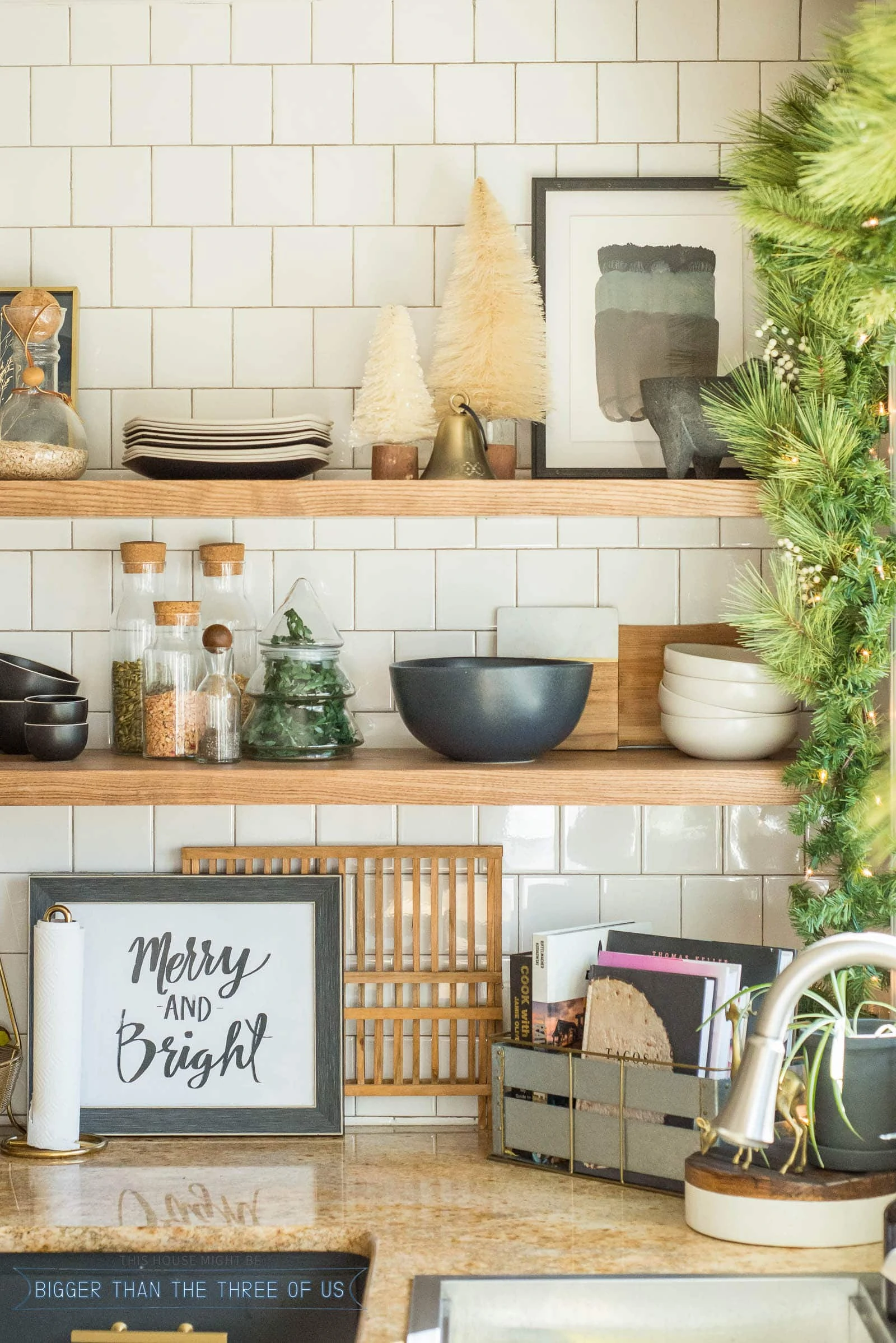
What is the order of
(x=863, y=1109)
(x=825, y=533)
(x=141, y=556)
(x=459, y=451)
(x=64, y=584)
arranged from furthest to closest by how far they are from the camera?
(x=64, y=584) < (x=141, y=556) < (x=459, y=451) < (x=825, y=533) < (x=863, y=1109)

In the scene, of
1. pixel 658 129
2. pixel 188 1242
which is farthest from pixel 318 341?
pixel 188 1242

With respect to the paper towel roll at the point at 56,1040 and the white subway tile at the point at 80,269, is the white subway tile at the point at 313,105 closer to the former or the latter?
the white subway tile at the point at 80,269

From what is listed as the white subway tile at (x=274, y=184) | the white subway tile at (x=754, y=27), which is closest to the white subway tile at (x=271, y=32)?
the white subway tile at (x=274, y=184)

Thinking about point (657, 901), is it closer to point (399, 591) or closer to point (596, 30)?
point (399, 591)

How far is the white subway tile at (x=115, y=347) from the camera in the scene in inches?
79.0

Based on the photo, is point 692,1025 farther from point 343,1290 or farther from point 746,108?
point 746,108

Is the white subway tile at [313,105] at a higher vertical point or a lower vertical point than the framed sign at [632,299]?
higher

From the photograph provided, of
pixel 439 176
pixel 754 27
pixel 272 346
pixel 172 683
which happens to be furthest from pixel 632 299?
pixel 172 683

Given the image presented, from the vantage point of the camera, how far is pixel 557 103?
6.48 feet

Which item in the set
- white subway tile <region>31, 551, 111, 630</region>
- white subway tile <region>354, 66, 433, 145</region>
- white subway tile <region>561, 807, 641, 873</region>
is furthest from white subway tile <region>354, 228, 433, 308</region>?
white subway tile <region>561, 807, 641, 873</region>

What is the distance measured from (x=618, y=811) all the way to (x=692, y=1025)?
40cm

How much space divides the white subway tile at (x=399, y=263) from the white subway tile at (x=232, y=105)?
233 millimetres

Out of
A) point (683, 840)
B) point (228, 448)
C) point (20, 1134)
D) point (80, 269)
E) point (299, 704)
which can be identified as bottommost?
point (20, 1134)

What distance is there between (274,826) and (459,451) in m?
0.67
